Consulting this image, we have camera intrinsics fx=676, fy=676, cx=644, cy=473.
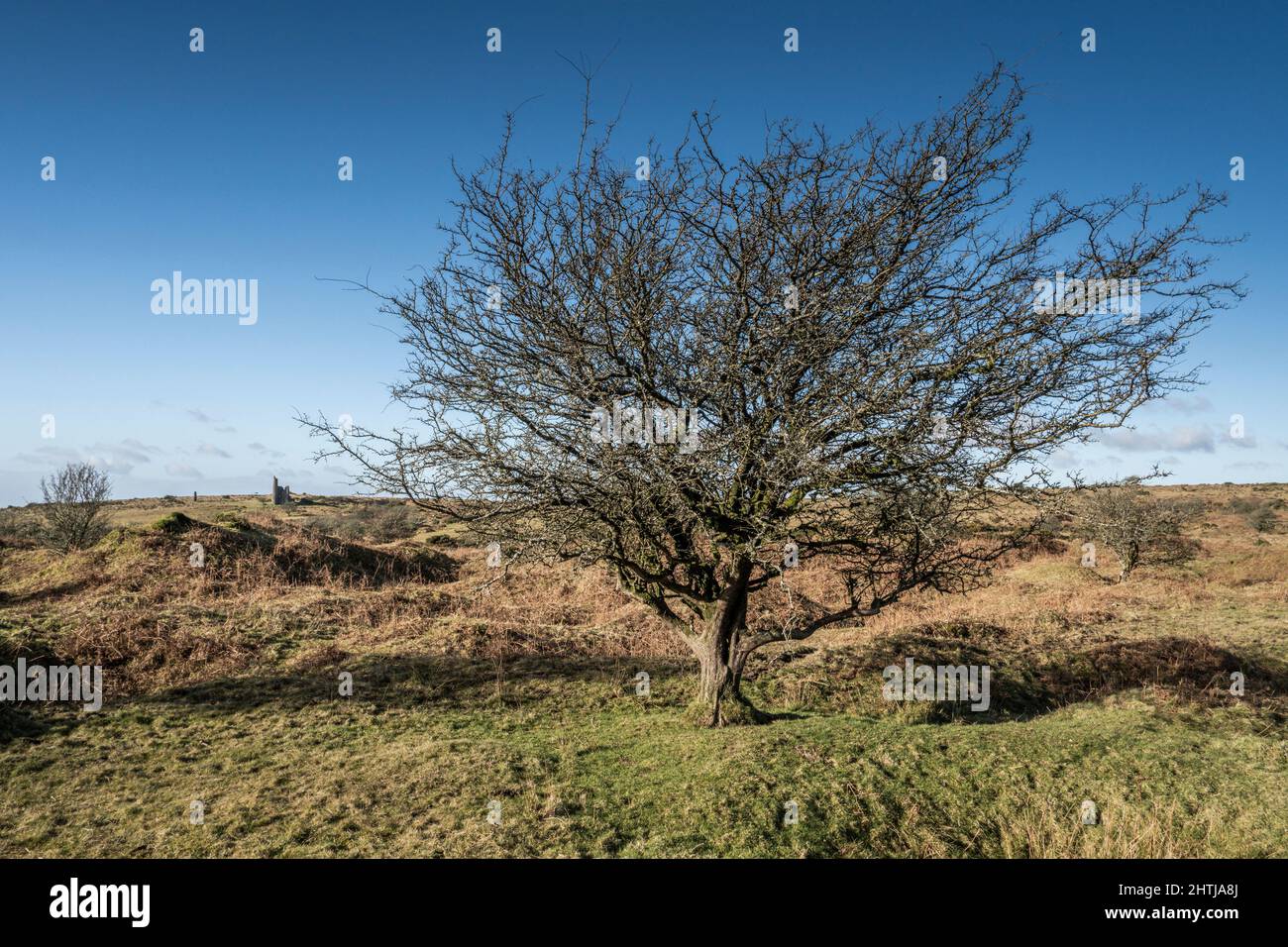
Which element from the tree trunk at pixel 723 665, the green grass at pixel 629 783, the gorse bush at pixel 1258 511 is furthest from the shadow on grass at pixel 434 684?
the gorse bush at pixel 1258 511

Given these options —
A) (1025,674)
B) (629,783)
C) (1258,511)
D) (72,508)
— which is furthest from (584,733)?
(1258,511)

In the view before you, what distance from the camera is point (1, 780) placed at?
9.08m

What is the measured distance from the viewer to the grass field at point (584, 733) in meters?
7.28

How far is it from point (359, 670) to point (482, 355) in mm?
8227

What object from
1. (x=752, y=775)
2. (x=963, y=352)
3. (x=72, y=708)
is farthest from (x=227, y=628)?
(x=963, y=352)

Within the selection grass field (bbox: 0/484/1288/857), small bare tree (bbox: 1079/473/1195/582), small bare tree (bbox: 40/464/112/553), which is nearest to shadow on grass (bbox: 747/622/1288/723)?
grass field (bbox: 0/484/1288/857)

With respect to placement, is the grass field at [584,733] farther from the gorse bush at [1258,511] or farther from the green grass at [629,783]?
the gorse bush at [1258,511]

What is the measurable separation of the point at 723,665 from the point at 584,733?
2.48m

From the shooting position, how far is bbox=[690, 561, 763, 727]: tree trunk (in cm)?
1065

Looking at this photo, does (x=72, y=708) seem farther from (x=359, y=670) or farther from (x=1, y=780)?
(x=359, y=670)

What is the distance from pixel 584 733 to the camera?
423 inches

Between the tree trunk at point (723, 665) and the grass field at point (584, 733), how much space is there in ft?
1.60

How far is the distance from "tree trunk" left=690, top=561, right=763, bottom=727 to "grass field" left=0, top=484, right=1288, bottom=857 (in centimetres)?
49

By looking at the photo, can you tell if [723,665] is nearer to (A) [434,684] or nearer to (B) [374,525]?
(A) [434,684]
